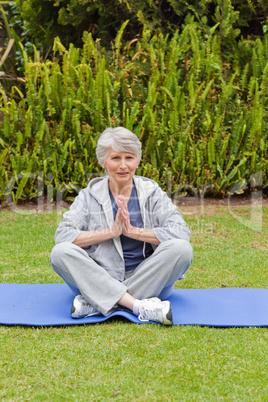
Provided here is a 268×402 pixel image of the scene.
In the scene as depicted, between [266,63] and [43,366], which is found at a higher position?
[266,63]

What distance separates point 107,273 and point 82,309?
271 millimetres

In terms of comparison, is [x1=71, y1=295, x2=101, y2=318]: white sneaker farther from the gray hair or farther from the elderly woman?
the gray hair

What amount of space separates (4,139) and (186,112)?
2245mm

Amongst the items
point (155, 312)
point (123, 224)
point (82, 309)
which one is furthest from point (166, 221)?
point (82, 309)

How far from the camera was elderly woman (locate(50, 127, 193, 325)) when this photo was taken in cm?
294

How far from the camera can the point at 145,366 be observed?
241 cm

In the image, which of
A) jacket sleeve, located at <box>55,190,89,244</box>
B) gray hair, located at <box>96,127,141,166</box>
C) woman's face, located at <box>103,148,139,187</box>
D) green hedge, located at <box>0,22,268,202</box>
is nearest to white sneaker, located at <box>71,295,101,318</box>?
jacket sleeve, located at <box>55,190,89,244</box>

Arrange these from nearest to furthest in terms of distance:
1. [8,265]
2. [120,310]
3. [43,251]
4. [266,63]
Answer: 1. [120,310]
2. [8,265]
3. [43,251]
4. [266,63]

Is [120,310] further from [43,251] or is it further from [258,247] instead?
[258,247]

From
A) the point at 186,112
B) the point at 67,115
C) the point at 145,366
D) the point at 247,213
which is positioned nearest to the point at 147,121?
the point at 186,112

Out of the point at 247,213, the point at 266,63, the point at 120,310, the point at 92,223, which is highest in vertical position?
the point at 266,63

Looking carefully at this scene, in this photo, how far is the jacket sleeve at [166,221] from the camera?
9.96 ft

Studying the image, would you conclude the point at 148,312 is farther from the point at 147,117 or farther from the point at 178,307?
the point at 147,117

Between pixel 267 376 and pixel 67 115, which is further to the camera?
pixel 67 115
